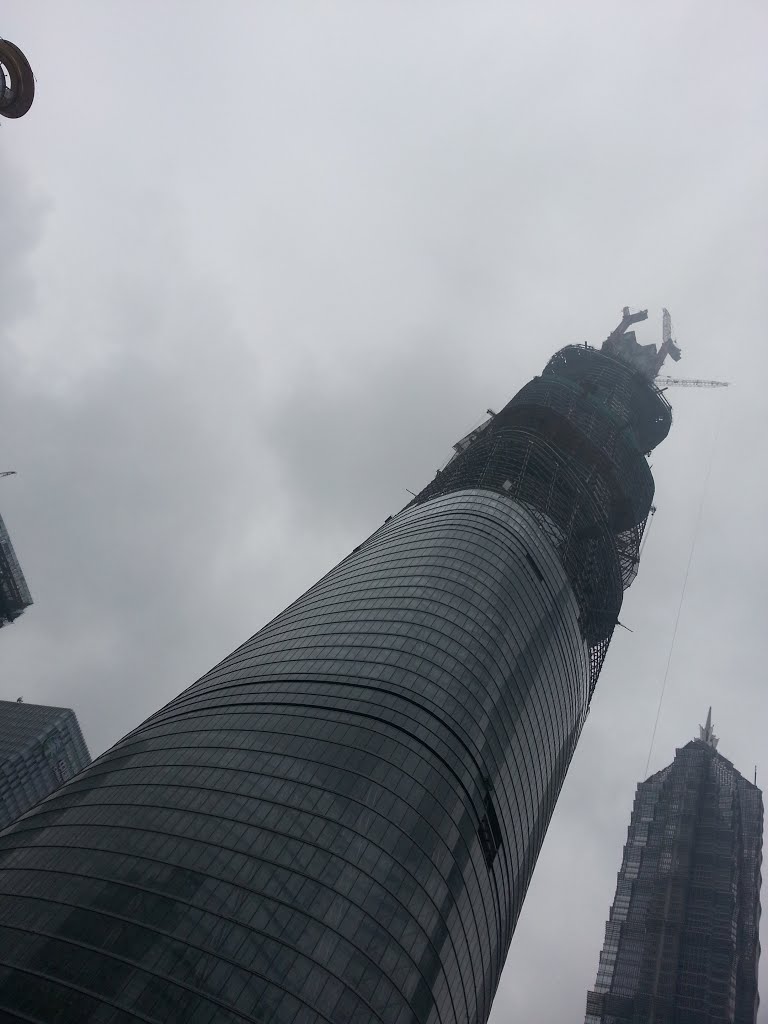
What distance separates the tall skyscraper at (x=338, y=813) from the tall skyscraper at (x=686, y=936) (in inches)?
3370

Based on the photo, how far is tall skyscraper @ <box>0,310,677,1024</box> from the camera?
2009 inches

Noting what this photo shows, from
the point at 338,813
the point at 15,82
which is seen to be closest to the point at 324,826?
the point at 338,813

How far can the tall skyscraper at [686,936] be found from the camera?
158 meters

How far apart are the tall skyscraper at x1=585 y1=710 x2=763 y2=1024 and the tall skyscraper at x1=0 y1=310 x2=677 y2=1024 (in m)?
85.6

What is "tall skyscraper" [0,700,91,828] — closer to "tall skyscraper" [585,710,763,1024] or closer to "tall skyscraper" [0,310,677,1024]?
"tall skyscraper" [0,310,677,1024]

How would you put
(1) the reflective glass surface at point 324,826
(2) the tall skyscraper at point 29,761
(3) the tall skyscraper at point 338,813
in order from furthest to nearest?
(2) the tall skyscraper at point 29,761, (3) the tall skyscraper at point 338,813, (1) the reflective glass surface at point 324,826

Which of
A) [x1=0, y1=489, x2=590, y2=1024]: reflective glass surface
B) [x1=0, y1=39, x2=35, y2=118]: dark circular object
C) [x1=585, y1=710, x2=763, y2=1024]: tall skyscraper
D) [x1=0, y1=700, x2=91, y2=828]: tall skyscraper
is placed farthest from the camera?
[x1=0, y1=700, x2=91, y2=828]: tall skyscraper

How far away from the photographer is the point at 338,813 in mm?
62781

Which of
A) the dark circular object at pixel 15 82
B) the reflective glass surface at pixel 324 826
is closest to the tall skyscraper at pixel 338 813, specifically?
the reflective glass surface at pixel 324 826

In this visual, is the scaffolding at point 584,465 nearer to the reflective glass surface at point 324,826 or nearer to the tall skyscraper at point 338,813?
the tall skyscraper at point 338,813

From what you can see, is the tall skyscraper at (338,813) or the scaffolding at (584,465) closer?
the tall skyscraper at (338,813)

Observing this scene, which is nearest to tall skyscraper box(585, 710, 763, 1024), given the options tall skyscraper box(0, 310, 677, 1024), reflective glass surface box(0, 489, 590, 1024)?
tall skyscraper box(0, 310, 677, 1024)

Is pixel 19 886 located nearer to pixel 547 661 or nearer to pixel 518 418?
pixel 547 661

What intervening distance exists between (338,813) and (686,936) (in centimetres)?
15081
